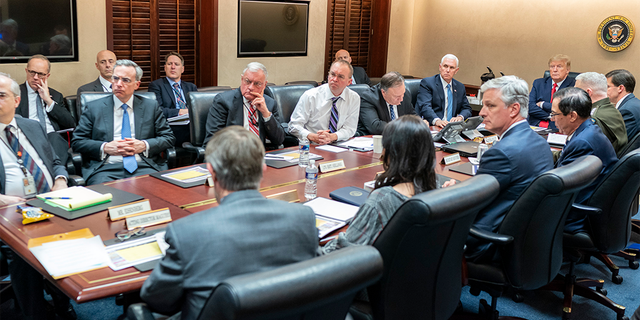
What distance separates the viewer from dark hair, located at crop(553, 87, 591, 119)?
311 centimetres

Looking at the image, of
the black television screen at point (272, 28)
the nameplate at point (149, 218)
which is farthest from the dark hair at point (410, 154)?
the black television screen at point (272, 28)

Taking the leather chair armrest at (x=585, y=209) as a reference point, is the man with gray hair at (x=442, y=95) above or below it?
above

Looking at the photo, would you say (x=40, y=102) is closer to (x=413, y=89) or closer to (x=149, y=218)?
(x=149, y=218)

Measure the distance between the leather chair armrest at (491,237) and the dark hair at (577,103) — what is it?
1290 mm

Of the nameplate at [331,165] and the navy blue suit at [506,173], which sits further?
the nameplate at [331,165]

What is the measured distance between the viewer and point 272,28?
6.88m

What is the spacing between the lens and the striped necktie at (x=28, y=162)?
2.80m

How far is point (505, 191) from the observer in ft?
8.14

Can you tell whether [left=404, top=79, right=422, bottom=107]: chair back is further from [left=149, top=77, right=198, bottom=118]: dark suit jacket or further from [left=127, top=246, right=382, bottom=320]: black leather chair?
[left=127, top=246, right=382, bottom=320]: black leather chair

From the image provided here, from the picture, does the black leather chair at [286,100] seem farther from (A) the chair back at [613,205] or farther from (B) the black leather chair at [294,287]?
(B) the black leather chair at [294,287]

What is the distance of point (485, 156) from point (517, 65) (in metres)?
5.88

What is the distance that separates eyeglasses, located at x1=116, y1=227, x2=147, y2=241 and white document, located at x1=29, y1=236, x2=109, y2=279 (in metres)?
0.07

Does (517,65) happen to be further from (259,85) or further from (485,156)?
(485,156)

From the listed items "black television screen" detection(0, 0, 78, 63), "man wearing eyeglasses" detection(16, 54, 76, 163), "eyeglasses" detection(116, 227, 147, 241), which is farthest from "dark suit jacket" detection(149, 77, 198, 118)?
"eyeglasses" detection(116, 227, 147, 241)
